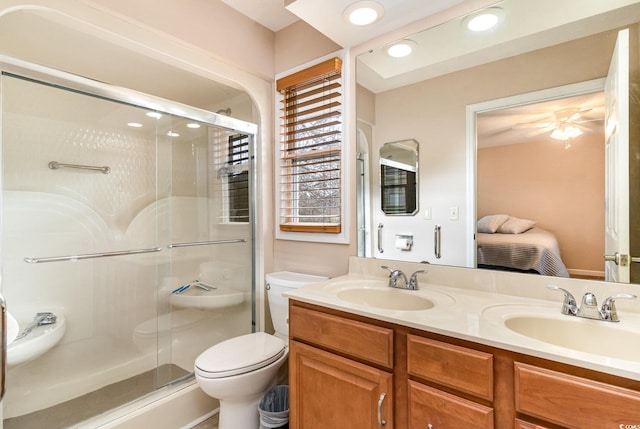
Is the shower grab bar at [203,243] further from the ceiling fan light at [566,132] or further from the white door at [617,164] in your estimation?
the white door at [617,164]

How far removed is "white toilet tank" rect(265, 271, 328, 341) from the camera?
1.95 metres

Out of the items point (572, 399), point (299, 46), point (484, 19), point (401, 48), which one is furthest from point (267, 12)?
point (572, 399)

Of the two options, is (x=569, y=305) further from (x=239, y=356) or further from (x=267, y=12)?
(x=267, y=12)

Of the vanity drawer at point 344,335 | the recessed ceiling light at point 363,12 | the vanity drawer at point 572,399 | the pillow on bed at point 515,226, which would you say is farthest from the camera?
the recessed ceiling light at point 363,12

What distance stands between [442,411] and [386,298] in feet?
1.98

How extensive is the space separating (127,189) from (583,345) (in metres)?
2.84

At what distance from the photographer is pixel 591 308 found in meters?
1.08

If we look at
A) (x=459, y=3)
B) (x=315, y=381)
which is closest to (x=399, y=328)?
(x=315, y=381)

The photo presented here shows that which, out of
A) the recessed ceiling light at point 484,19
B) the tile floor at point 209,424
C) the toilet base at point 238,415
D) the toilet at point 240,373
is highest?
the recessed ceiling light at point 484,19

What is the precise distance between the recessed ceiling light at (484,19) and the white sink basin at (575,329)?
4.22ft

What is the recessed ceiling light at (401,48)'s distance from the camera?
169cm

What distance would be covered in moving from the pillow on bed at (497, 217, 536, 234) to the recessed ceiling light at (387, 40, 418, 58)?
3.43 ft

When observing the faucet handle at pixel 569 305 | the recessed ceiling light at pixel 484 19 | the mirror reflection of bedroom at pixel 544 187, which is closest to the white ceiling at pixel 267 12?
the recessed ceiling light at pixel 484 19

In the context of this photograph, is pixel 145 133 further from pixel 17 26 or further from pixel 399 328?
pixel 399 328
